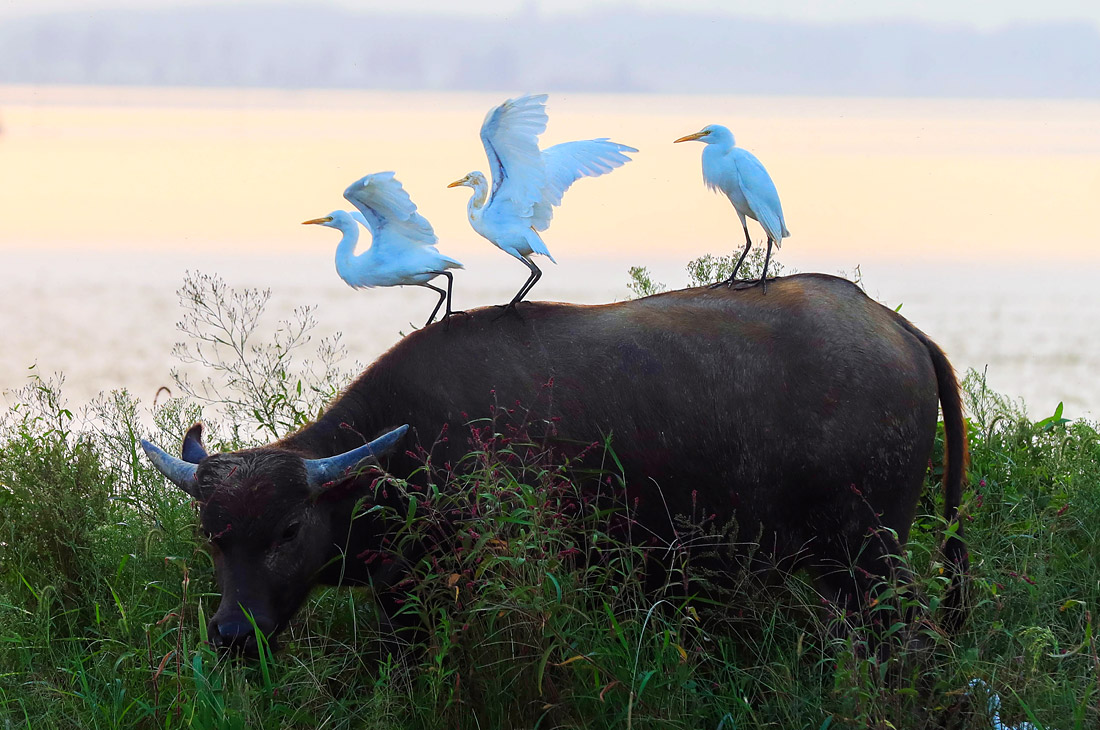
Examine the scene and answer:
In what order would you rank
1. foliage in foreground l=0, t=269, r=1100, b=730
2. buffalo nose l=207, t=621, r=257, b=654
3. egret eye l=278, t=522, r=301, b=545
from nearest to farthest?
1. foliage in foreground l=0, t=269, r=1100, b=730
2. buffalo nose l=207, t=621, r=257, b=654
3. egret eye l=278, t=522, r=301, b=545

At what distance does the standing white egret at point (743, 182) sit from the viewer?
450cm

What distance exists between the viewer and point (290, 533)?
3984 mm

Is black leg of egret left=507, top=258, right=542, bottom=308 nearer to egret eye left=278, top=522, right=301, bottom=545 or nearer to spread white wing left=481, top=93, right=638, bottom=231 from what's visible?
spread white wing left=481, top=93, right=638, bottom=231

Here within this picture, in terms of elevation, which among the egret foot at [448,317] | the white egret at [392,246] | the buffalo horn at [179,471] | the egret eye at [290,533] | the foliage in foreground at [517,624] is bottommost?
the foliage in foreground at [517,624]

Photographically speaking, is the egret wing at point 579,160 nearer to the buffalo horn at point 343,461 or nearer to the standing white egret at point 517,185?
the standing white egret at point 517,185

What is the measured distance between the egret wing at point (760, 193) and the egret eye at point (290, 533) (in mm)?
Answer: 2255

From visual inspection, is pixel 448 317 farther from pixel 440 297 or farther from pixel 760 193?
pixel 760 193

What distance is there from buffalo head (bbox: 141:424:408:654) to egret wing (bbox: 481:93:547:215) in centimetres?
109

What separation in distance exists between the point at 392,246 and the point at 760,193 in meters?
1.57

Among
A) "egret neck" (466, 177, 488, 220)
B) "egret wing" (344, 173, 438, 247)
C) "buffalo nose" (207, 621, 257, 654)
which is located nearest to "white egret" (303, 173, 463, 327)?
"egret wing" (344, 173, 438, 247)

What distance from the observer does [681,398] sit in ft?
14.3

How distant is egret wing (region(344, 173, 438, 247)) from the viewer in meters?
4.50

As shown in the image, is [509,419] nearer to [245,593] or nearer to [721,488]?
[721,488]

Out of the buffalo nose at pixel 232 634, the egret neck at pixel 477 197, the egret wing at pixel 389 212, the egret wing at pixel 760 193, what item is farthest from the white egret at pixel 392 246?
the buffalo nose at pixel 232 634
